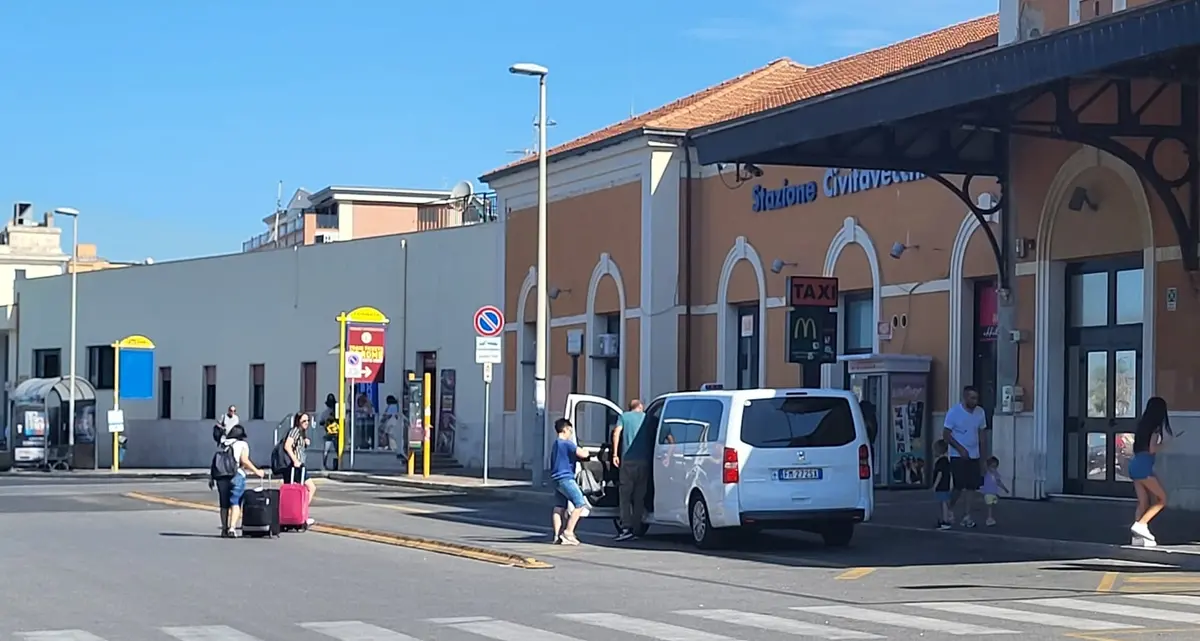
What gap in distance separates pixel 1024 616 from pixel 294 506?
12.5 m

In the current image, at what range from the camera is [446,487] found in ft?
112

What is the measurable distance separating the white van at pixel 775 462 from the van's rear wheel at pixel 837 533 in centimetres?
5

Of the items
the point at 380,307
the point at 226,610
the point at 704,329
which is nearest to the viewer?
the point at 226,610

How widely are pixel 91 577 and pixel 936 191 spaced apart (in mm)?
16050

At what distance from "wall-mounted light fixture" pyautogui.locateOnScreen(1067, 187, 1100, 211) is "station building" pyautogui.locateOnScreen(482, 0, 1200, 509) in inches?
1.8

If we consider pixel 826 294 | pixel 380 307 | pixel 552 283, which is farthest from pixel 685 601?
pixel 380 307

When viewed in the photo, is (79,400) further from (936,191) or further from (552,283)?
(936,191)

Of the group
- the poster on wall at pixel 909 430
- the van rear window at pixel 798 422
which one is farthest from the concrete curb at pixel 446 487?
the van rear window at pixel 798 422

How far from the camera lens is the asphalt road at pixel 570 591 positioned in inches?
490

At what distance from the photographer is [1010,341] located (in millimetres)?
25812

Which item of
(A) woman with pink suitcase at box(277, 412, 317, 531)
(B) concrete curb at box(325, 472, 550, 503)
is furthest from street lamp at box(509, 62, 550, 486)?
(A) woman with pink suitcase at box(277, 412, 317, 531)

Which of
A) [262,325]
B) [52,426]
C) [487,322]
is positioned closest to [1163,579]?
[487,322]

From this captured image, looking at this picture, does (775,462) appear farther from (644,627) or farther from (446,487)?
(446,487)

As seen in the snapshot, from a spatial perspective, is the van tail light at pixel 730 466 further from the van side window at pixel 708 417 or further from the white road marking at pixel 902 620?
the white road marking at pixel 902 620
